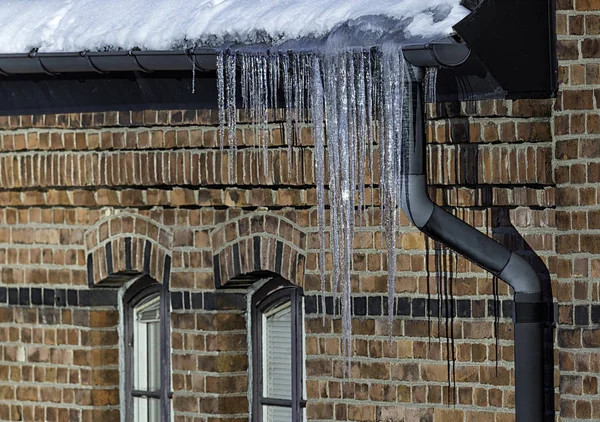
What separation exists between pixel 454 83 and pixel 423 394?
56.4 inches

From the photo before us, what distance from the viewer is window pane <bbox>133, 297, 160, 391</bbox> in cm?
765

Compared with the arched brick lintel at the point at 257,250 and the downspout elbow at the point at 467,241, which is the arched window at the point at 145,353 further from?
the downspout elbow at the point at 467,241

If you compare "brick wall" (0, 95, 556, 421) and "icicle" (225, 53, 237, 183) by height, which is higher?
"icicle" (225, 53, 237, 183)

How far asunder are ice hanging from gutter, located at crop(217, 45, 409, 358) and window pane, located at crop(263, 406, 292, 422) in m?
0.66

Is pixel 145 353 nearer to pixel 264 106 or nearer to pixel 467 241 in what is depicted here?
pixel 264 106

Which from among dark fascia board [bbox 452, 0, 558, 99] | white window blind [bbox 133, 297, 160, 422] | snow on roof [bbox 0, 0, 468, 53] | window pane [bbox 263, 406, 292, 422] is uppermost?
snow on roof [bbox 0, 0, 468, 53]

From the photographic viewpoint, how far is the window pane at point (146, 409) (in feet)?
25.0

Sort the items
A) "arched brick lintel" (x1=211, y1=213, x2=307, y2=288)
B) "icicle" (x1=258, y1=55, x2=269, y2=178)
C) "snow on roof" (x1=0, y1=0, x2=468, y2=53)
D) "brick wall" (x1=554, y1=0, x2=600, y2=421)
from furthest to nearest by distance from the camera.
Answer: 1. "arched brick lintel" (x1=211, y1=213, x2=307, y2=288)
2. "icicle" (x1=258, y1=55, x2=269, y2=178)
3. "snow on roof" (x1=0, y1=0, x2=468, y2=53)
4. "brick wall" (x1=554, y1=0, x2=600, y2=421)

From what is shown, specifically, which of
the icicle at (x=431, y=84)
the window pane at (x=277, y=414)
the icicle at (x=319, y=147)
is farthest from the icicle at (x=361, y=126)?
the window pane at (x=277, y=414)

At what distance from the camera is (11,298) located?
7.85m

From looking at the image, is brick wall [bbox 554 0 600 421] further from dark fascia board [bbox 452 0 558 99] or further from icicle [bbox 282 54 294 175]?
icicle [bbox 282 54 294 175]

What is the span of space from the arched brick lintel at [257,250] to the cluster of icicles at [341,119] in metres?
0.18

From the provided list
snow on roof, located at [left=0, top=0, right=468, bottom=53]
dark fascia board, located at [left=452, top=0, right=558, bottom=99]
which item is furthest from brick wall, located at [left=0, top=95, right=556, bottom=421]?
snow on roof, located at [left=0, top=0, right=468, bottom=53]

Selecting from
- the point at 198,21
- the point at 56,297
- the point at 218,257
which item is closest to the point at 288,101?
the point at 198,21
